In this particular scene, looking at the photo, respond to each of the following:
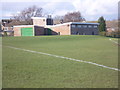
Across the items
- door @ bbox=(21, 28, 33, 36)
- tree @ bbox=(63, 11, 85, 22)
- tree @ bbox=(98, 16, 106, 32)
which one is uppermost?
tree @ bbox=(63, 11, 85, 22)

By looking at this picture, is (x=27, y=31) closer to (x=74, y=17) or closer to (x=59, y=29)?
(x=59, y=29)

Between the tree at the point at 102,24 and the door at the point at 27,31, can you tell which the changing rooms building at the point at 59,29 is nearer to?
the door at the point at 27,31

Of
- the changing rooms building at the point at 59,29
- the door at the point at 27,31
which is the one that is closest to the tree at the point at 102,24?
the changing rooms building at the point at 59,29

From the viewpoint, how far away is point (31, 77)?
540 centimetres

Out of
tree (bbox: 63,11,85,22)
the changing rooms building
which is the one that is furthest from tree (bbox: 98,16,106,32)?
tree (bbox: 63,11,85,22)

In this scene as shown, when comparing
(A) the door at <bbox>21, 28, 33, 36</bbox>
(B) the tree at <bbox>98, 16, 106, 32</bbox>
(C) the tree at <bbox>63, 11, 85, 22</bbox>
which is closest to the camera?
(A) the door at <bbox>21, 28, 33, 36</bbox>

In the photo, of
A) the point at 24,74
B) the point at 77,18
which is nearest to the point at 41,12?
the point at 77,18

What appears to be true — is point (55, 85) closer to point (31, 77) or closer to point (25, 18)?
point (31, 77)

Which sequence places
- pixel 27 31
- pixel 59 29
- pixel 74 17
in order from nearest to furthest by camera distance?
pixel 27 31
pixel 59 29
pixel 74 17

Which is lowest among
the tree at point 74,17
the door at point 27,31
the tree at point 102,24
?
the door at point 27,31

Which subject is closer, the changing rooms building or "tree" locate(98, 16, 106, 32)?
the changing rooms building

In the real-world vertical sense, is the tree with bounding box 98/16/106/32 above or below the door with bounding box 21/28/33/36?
above

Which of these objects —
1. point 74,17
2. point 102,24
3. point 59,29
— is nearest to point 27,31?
point 59,29

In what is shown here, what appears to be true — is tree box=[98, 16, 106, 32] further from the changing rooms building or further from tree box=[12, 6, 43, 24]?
tree box=[12, 6, 43, 24]
